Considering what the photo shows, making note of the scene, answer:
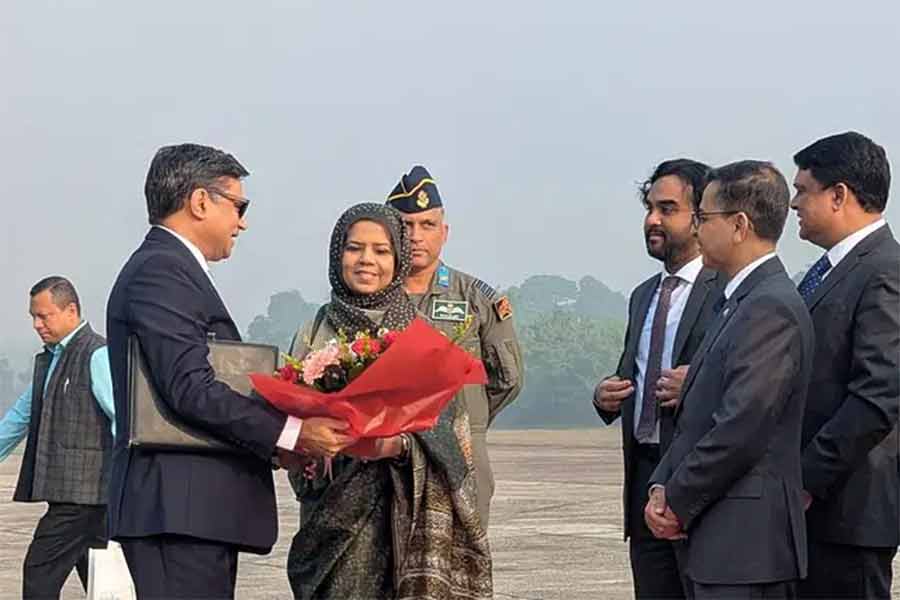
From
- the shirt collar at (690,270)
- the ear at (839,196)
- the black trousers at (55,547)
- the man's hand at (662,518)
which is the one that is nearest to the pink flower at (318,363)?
the man's hand at (662,518)

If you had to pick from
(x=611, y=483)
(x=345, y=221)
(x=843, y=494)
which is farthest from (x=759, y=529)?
(x=611, y=483)

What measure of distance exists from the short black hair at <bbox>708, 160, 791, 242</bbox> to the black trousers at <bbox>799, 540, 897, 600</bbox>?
111cm

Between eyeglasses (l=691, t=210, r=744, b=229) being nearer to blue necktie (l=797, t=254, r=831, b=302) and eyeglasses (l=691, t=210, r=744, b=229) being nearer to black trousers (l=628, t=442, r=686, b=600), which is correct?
blue necktie (l=797, t=254, r=831, b=302)

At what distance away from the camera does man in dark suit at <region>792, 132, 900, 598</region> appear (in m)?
5.12

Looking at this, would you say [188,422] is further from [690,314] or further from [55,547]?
[55,547]

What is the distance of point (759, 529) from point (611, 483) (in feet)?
52.5

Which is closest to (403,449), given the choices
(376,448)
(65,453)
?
(376,448)

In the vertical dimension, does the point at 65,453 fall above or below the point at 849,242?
below

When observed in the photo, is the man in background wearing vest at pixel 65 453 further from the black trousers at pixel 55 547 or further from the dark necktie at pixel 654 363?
the dark necktie at pixel 654 363

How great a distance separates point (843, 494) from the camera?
523cm

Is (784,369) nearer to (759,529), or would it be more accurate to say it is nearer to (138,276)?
(759,529)

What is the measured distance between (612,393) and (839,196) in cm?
129

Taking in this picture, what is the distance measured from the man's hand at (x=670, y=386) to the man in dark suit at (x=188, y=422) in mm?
1467

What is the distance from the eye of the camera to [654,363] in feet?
20.2
